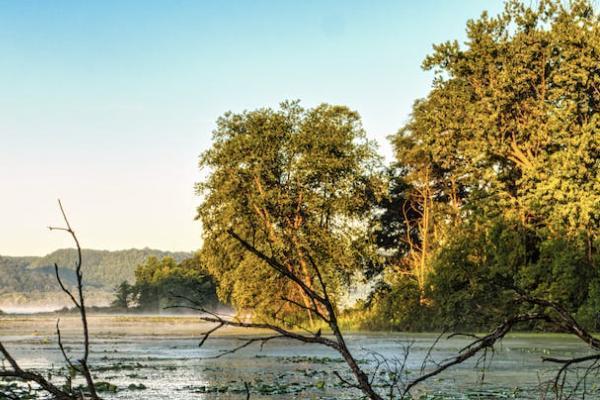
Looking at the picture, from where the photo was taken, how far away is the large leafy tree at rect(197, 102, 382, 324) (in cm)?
4431

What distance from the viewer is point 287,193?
4581 cm

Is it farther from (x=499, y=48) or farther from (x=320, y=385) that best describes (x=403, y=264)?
(x=320, y=385)

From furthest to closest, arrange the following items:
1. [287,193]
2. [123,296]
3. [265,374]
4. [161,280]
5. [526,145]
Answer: [123,296], [161,280], [287,193], [526,145], [265,374]

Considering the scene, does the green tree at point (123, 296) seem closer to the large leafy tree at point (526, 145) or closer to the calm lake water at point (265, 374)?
the large leafy tree at point (526, 145)

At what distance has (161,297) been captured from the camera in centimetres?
11400

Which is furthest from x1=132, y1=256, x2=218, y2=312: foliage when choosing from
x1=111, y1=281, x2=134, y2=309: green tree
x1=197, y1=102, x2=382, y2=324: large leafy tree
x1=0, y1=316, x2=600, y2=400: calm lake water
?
x1=0, y1=316, x2=600, y2=400: calm lake water

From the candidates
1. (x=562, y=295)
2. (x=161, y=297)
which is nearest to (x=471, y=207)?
(x=562, y=295)

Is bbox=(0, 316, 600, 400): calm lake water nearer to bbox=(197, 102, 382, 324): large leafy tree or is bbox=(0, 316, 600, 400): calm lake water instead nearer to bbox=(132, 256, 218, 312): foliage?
bbox=(197, 102, 382, 324): large leafy tree

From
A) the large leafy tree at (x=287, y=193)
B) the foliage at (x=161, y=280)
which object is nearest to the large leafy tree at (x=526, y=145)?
the large leafy tree at (x=287, y=193)

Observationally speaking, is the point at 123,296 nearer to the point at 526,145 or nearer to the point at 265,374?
the point at 526,145

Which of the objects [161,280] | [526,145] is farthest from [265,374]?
[161,280]

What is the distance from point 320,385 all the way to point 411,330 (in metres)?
28.4

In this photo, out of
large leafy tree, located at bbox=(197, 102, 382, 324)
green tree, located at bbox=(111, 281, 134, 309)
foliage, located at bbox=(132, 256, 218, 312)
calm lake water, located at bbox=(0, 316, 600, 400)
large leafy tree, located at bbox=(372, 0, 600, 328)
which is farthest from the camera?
green tree, located at bbox=(111, 281, 134, 309)

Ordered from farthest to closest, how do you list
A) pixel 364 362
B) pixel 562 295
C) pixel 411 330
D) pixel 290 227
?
pixel 290 227, pixel 411 330, pixel 562 295, pixel 364 362
